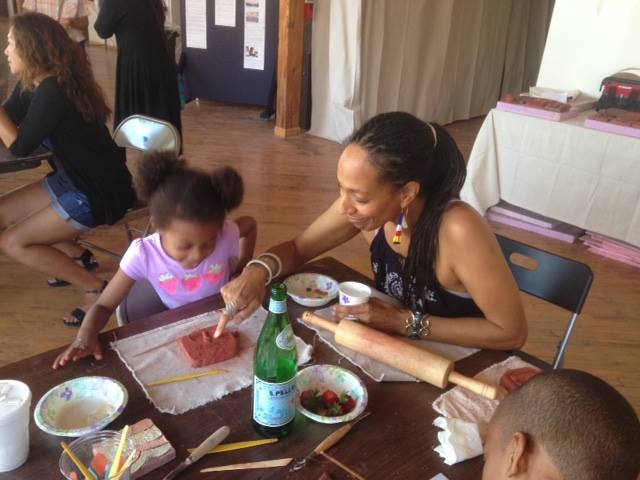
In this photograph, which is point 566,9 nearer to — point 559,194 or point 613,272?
point 559,194

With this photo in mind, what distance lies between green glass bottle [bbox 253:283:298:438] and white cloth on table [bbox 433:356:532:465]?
0.87 ft

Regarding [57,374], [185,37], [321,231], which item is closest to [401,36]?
[185,37]

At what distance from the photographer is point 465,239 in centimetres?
128

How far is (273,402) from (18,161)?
1.78 m

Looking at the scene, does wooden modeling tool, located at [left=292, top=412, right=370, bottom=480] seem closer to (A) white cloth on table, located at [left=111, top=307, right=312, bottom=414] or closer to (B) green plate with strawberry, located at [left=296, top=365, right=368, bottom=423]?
(B) green plate with strawberry, located at [left=296, top=365, right=368, bottom=423]

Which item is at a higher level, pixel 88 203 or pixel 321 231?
pixel 321 231

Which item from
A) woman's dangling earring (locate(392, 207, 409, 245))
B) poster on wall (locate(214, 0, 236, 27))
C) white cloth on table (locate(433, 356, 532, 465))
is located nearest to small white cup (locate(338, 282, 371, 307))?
woman's dangling earring (locate(392, 207, 409, 245))

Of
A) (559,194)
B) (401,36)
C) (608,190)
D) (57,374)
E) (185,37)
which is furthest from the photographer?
(185,37)

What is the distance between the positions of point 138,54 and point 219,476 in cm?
305

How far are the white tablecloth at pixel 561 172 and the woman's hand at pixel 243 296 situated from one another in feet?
8.98

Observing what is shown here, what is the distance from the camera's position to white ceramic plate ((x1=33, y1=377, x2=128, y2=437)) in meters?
0.92

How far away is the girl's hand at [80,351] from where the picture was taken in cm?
106

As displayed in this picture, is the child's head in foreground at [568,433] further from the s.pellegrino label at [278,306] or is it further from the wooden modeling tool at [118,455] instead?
the wooden modeling tool at [118,455]

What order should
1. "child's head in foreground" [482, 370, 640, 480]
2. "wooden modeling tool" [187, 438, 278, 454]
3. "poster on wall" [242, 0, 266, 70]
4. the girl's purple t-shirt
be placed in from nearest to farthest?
"child's head in foreground" [482, 370, 640, 480] → "wooden modeling tool" [187, 438, 278, 454] → the girl's purple t-shirt → "poster on wall" [242, 0, 266, 70]
